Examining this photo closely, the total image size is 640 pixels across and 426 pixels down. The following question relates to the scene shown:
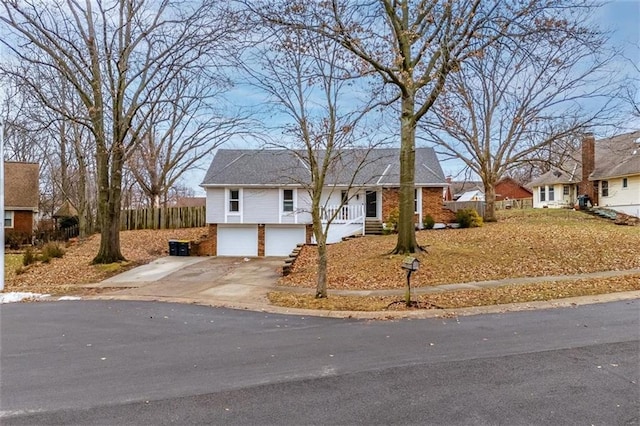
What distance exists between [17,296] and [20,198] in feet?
70.5

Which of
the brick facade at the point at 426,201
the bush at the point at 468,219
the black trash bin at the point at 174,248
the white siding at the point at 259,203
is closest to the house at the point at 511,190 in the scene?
the brick facade at the point at 426,201

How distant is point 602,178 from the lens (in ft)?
105

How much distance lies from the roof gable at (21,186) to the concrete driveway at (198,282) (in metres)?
15.7

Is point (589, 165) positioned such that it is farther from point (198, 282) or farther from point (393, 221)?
point (198, 282)

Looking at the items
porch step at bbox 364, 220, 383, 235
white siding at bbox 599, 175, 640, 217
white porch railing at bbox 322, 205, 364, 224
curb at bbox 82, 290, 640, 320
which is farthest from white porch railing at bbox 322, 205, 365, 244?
white siding at bbox 599, 175, 640, 217

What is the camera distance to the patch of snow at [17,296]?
1146 cm

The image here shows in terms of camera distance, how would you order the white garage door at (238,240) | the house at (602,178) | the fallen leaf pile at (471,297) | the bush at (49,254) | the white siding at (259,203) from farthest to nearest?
the house at (602,178)
the white garage door at (238,240)
the white siding at (259,203)
the bush at (49,254)
the fallen leaf pile at (471,297)

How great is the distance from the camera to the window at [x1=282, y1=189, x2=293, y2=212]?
25.1 m

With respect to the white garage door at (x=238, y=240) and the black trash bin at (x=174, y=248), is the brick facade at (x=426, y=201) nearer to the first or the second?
the white garage door at (x=238, y=240)

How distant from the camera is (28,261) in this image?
57.9 feet

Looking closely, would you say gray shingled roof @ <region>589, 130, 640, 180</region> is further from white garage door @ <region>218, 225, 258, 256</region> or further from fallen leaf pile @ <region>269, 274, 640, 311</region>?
white garage door @ <region>218, 225, 258, 256</region>

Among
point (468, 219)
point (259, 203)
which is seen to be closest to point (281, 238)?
point (259, 203)

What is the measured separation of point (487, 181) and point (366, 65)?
15.4 meters

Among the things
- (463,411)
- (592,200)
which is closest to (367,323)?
(463,411)
